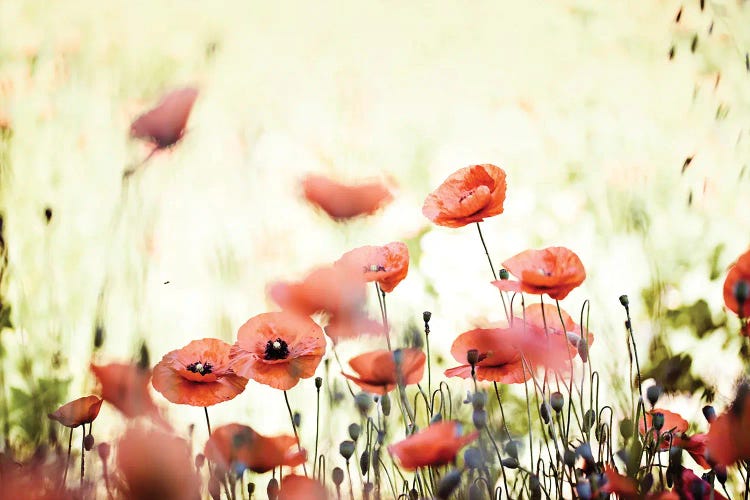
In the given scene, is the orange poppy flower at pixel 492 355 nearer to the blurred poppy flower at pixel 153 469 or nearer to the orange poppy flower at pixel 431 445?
the orange poppy flower at pixel 431 445

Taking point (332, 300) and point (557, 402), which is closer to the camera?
point (557, 402)

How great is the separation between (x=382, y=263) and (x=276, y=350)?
0.12 meters

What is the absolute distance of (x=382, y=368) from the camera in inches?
25.8

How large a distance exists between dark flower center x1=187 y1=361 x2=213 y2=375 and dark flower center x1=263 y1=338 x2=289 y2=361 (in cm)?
5

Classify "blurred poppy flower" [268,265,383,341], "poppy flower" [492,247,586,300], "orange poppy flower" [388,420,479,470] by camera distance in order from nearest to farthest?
"orange poppy flower" [388,420,479,470] → "poppy flower" [492,247,586,300] → "blurred poppy flower" [268,265,383,341]

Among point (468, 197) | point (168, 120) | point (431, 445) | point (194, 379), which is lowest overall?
point (431, 445)

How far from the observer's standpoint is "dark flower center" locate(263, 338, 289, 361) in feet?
2.23

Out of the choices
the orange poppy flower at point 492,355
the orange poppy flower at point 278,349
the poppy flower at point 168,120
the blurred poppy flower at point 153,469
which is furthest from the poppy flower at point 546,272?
the poppy flower at point 168,120

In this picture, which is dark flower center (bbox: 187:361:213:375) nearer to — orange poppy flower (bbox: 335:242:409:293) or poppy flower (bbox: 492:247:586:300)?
orange poppy flower (bbox: 335:242:409:293)

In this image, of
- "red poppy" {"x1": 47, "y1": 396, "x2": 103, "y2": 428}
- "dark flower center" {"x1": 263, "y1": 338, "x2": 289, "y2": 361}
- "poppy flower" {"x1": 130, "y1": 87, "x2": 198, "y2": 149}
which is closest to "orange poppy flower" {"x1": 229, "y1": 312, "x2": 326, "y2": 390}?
"dark flower center" {"x1": 263, "y1": 338, "x2": 289, "y2": 361}

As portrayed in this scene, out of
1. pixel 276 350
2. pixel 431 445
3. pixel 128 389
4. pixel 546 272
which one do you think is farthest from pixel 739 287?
pixel 128 389

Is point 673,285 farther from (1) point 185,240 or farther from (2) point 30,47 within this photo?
(2) point 30,47

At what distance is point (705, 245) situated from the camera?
911 mm

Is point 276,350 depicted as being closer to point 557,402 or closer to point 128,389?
point 128,389
